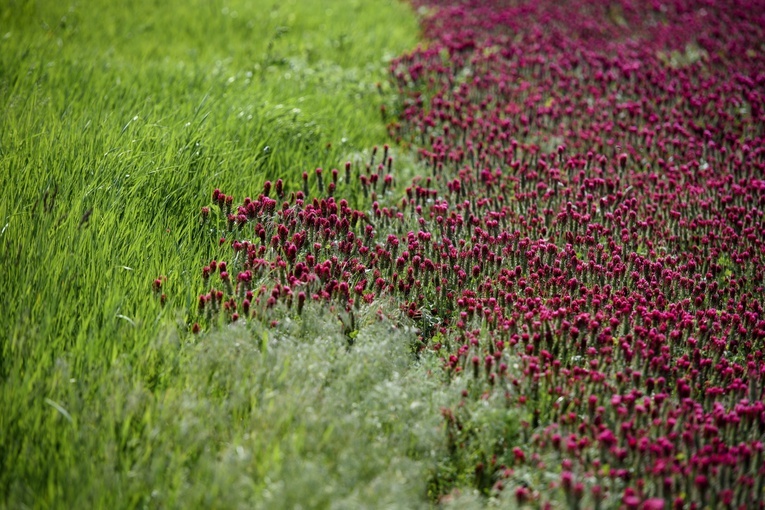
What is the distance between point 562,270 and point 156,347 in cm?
296

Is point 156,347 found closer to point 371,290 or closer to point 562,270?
point 371,290

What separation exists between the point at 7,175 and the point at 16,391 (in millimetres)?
2254

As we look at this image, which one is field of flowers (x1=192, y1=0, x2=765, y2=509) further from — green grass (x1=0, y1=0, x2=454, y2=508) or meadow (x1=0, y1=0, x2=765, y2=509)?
green grass (x1=0, y1=0, x2=454, y2=508)

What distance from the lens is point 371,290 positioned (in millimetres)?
4973

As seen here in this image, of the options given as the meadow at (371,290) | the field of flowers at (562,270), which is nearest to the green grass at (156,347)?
the meadow at (371,290)

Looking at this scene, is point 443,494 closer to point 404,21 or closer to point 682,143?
point 682,143

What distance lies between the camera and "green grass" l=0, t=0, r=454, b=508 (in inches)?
125

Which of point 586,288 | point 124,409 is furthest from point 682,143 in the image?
point 124,409

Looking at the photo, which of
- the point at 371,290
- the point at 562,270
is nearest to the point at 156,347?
the point at 371,290

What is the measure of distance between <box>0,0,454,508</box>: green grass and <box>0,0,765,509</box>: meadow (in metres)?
0.02

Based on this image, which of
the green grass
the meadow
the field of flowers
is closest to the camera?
the green grass

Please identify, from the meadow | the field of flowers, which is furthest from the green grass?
the field of flowers

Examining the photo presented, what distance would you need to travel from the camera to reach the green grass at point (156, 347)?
3186mm

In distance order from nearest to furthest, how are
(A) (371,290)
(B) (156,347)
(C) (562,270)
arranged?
(B) (156,347)
(A) (371,290)
(C) (562,270)
